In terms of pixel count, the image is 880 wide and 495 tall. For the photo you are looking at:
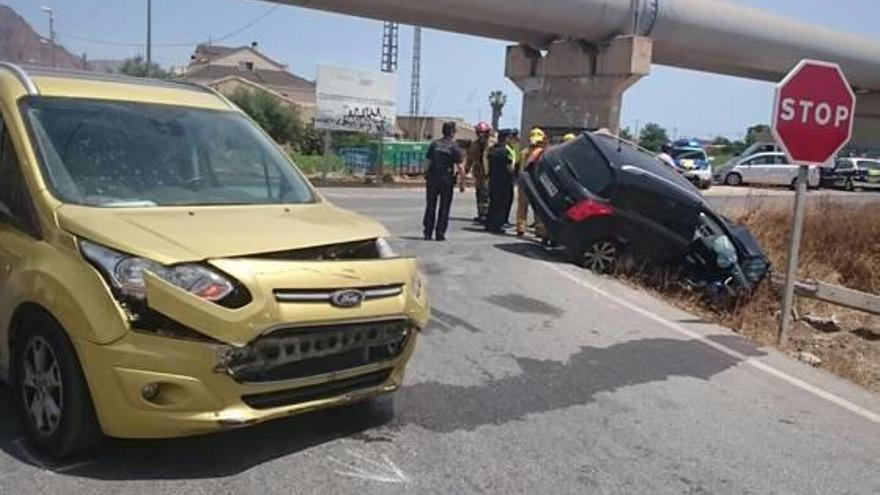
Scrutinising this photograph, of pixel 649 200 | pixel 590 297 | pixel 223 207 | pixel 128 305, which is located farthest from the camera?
pixel 649 200

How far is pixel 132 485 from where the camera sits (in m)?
3.96

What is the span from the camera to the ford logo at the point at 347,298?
4133mm

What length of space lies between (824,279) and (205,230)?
11.7 metres

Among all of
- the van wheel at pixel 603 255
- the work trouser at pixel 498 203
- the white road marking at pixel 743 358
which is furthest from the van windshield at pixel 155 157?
the work trouser at pixel 498 203

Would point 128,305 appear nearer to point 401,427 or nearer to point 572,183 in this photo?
point 401,427

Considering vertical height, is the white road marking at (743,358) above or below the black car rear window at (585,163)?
below

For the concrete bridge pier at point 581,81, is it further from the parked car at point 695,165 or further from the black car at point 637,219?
the parked car at point 695,165

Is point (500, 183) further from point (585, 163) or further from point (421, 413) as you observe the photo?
point (421, 413)

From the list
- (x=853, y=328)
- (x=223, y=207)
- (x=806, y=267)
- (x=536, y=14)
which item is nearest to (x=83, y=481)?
(x=223, y=207)

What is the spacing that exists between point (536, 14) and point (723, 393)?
55.2ft

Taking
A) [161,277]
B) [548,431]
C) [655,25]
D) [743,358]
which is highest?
[655,25]

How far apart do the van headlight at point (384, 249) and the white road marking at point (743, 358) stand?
357cm

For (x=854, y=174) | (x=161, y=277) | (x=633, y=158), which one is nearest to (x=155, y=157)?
(x=161, y=277)

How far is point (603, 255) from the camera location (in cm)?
1095
